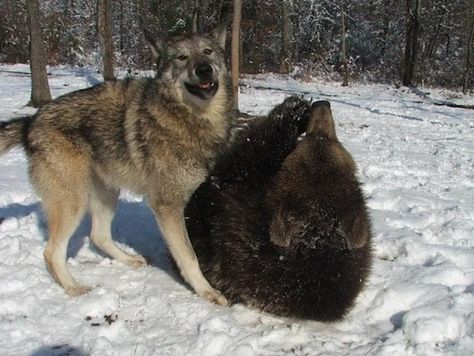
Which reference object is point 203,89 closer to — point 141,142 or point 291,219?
point 141,142

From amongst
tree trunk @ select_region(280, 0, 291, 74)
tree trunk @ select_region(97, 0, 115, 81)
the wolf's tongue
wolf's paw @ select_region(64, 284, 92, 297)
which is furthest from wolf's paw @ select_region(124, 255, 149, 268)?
tree trunk @ select_region(280, 0, 291, 74)

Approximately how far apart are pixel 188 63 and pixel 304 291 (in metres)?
2.14

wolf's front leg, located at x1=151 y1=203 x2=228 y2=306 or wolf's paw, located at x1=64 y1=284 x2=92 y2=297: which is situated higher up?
wolf's front leg, located at x1=151 y1=203 x2=228 y2=306

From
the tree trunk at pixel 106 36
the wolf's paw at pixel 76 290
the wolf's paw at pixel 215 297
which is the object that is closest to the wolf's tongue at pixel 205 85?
the wolf's paw at pixel 215 297

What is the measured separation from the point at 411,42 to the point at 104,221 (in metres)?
27.9

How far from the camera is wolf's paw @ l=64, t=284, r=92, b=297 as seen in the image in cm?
367

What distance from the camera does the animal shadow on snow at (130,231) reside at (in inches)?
181

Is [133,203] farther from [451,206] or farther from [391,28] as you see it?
[391,28]

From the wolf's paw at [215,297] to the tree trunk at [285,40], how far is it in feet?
94.1

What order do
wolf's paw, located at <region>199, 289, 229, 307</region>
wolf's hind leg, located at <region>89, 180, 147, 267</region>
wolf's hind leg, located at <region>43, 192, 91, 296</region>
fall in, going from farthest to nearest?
1. wolf's hind leg, located at <region>89, 180, 147, 267</region>
2. wolf's hind leg, located at <region>43, 192, 91, 296</region>
3. wolf's paw, located at <region>199, 289, 229, 307</region>

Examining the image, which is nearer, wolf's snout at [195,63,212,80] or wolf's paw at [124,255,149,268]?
wolf's snout at [195,63,212,80]

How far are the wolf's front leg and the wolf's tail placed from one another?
145cm

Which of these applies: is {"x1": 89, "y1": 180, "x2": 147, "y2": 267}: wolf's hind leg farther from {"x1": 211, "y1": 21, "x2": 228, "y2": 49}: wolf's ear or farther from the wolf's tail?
{"x1": 211, "y1": 21, "x2": 228, "y2": 49}: wolf's ear

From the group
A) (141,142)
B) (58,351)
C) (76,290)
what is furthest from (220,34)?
(58,351)
